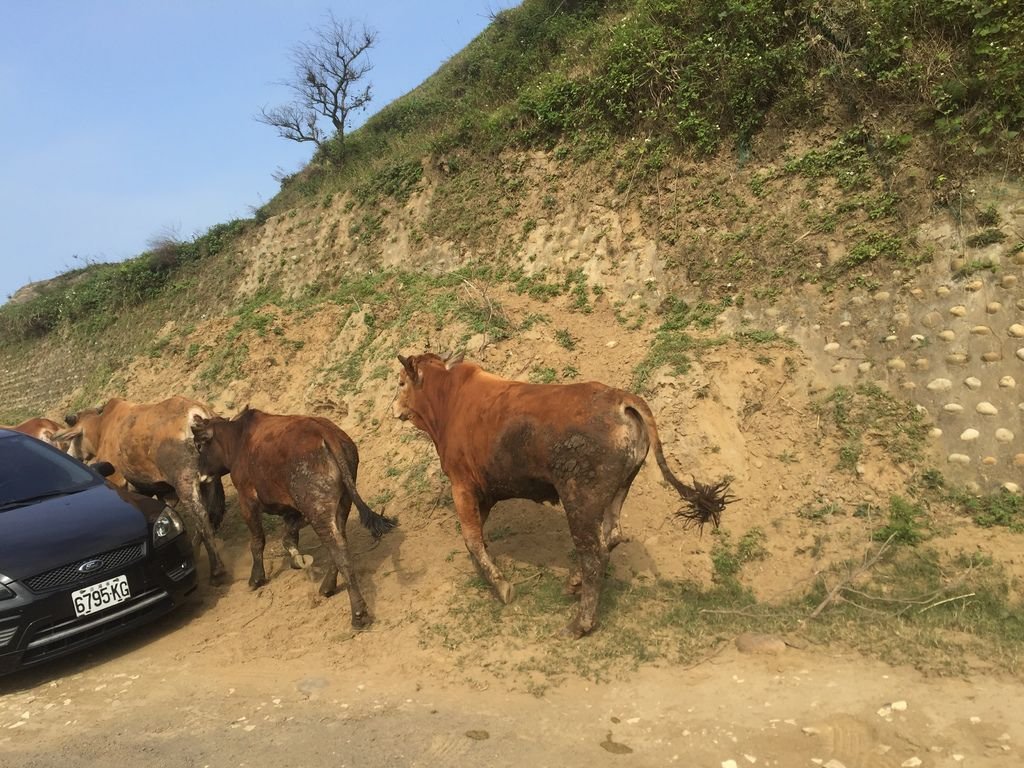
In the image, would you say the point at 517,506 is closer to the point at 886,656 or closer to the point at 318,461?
the point at 318,461

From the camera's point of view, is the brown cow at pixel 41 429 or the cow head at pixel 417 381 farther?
the brown cow at pixel 41 429

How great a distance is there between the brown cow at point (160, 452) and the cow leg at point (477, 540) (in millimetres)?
3066

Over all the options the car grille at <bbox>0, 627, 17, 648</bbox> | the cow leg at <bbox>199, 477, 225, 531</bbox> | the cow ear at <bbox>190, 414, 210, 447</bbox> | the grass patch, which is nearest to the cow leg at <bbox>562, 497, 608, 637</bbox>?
the grass patch

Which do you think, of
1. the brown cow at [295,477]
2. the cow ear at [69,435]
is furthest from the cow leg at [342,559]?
the cow ear at [69,435]

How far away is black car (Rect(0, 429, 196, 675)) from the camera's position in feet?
17.0

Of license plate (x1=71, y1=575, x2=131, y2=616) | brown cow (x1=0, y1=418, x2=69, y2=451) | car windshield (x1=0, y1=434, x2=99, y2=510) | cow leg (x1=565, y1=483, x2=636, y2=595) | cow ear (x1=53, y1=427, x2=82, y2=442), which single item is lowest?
cow leg (x1=565, y1=483, x2=636, y2=595)

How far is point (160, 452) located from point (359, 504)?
338 centimetres

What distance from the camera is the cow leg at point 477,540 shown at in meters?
5.86

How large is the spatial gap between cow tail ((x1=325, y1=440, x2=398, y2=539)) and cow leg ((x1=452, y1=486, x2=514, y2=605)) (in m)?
0.66

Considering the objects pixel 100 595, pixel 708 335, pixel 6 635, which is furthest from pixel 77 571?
pixel 708 335

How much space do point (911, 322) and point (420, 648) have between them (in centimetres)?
587

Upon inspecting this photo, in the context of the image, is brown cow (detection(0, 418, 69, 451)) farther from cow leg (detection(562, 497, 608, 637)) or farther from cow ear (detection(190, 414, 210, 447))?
cow leg (detection(562, 497, 608, 637))

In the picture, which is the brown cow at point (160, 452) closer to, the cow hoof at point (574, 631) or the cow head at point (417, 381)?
the cow head at point (417, 381)

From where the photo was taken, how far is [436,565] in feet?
22.4
